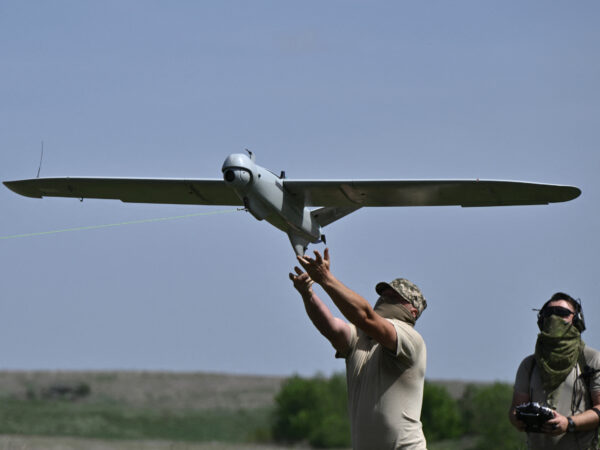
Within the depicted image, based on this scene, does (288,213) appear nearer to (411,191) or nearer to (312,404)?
(411,191)

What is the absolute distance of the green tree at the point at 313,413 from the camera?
2884 cm

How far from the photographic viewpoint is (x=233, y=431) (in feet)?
83.7

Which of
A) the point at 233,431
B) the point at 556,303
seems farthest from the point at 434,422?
the point at 556,303

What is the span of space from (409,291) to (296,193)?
23.4ft

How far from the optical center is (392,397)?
5.67 m

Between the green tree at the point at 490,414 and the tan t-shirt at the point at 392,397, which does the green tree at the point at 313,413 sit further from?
the tan t-shirt at the point at 392,397

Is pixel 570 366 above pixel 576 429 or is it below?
above

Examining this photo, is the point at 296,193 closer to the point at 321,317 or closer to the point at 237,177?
the point at 237,177

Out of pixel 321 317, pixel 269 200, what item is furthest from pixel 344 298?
pixel 269 200

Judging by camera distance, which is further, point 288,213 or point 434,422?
point 434,422

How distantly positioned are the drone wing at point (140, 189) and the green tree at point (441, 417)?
76.9 feet

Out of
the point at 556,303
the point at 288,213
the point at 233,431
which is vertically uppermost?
the point at 288,213

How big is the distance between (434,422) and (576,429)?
31.1 m

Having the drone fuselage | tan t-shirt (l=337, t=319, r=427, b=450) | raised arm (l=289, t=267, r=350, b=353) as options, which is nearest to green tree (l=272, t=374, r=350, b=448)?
the drone fuselage
